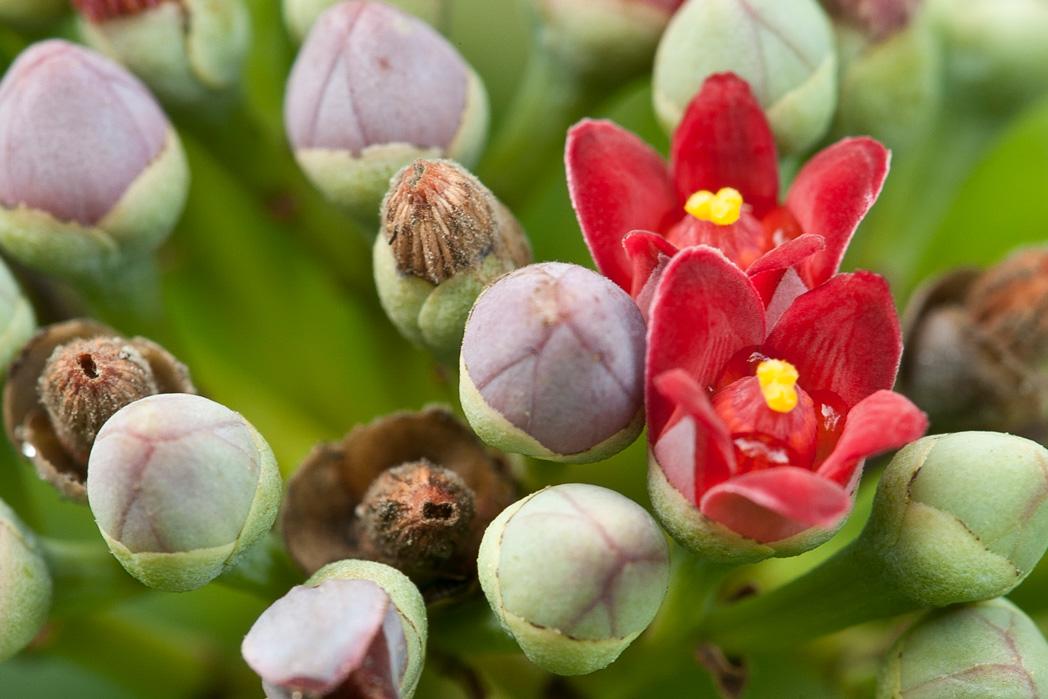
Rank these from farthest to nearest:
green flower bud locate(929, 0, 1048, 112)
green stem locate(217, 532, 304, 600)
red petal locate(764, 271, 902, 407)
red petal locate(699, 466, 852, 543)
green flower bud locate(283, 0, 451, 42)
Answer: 1. green flower bud locate(929, 0, 1048, 112)
2. green flower bud locate(283, 0, 451, 42)
3. green stem locate(217, 532, 304, 600)
4. red petal locate(764, 271, 902, 407)
5. red petal locate(699, 466, 852, 543)

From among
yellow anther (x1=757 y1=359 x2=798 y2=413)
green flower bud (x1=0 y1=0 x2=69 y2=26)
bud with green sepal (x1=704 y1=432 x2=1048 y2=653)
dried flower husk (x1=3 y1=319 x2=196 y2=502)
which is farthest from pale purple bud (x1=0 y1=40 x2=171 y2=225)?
bud with green sepal (x1=704 y1=432 x2=1048 y2=653)

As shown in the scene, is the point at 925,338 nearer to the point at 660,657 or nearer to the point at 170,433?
the point at 660,657

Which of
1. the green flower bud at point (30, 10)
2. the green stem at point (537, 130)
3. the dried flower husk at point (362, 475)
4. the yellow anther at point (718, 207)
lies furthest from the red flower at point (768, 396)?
the green flower bud at point (30, 10)

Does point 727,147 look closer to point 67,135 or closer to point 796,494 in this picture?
point 796,494

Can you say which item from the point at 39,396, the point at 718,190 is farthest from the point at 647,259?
the point at 39,396

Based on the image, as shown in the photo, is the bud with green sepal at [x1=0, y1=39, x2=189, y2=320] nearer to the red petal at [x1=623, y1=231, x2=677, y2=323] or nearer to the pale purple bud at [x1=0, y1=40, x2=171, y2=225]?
the pale purple bud at [x1=0, y1=40, x2=171, y2=225]

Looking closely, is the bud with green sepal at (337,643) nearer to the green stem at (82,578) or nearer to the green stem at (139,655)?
the green stem at (82,578)
